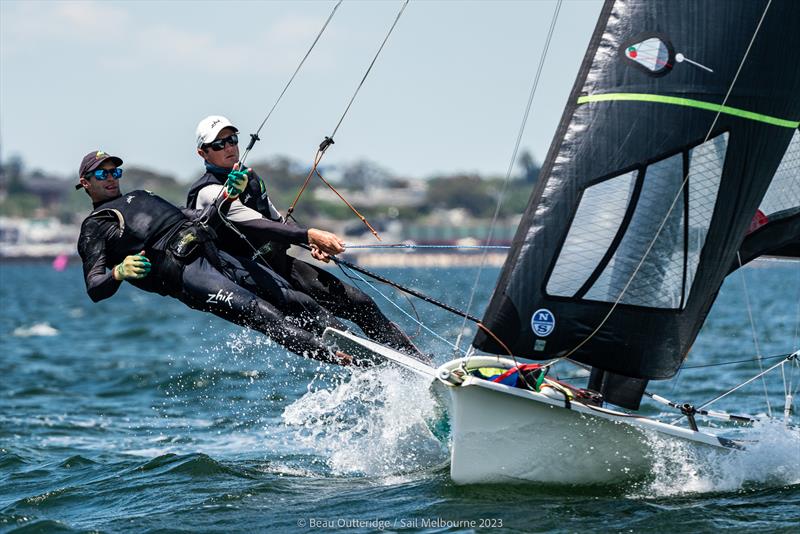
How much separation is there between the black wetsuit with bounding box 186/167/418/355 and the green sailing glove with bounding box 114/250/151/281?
1.86ft

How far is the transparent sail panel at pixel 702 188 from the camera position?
5367 mm

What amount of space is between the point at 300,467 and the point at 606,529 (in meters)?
2.26

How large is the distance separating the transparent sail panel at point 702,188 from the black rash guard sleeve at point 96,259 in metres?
2.87

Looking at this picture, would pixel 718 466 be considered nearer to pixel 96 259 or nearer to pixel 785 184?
pixel 785 184

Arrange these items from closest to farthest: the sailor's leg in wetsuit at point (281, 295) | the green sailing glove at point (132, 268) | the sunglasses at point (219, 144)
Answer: the green sailing glove at point (132, 268) → the sailor's leg in wetsuit at point (281, 295) → the sunglasses at point (219, 144)

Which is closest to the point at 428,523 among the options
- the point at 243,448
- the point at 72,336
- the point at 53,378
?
the point at 243,448

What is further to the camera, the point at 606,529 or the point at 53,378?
the point at 53,378

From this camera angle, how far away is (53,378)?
12609mm

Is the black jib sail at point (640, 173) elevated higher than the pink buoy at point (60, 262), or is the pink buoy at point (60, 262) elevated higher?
the pink buoy at point (60, 262)

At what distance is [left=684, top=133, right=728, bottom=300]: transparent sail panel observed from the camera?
211 inches

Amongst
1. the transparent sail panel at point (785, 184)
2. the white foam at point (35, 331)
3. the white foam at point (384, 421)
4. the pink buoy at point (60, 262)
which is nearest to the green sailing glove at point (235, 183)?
the white foam at point (384, 421)

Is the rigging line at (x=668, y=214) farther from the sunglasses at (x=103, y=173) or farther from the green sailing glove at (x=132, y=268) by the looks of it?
the sunglasses at (x=103, y=173)

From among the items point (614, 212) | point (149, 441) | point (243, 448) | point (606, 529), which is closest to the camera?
point (606, 529)

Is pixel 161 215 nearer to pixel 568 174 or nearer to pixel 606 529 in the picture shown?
pixel 568 174
